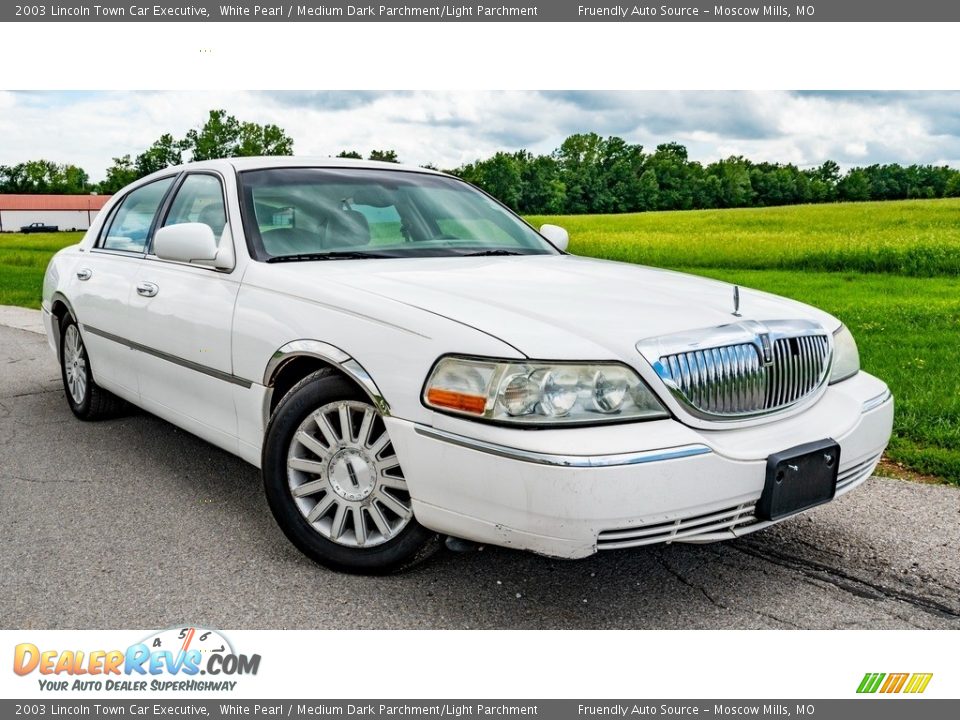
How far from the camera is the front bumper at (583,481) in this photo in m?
2.61

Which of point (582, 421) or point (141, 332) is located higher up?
point (582, 421)

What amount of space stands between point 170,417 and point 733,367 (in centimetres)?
280

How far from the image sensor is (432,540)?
3193 mm

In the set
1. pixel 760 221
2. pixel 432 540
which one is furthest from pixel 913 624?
pixel 760 221

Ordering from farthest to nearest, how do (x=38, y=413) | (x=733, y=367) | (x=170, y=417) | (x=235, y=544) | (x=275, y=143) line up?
1. (x=275, y=143)
2. (x=38, y=413)
3. (x=170, y=417)
4. (x=235, y=544)
5. (x=733, y=367)

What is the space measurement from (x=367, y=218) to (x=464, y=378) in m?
1.70

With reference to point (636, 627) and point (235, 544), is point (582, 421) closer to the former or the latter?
point (636, 627)

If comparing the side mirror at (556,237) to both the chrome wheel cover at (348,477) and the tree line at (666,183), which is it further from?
the tree line at (666,183)

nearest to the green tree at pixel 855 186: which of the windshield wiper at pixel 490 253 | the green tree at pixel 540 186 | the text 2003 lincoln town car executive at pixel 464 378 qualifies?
the green tree at pixel 540 186

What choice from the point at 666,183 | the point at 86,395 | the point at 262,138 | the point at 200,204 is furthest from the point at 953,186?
the point at 262,138

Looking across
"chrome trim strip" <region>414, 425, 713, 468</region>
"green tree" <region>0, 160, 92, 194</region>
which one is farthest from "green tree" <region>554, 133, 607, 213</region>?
"green tree" <region>0, 160, 92, 194</region>

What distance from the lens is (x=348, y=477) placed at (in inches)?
129

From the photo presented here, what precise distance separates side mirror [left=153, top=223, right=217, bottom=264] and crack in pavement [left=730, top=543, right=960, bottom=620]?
2.53 meters

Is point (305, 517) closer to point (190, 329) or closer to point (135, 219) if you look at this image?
point (190, 329)
